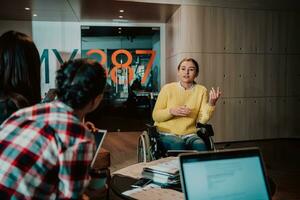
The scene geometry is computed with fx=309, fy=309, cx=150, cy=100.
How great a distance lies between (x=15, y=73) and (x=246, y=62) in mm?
5093

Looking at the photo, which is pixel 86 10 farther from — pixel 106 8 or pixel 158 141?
pixel 158 141

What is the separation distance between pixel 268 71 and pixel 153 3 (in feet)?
8.29

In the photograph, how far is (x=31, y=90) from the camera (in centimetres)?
127

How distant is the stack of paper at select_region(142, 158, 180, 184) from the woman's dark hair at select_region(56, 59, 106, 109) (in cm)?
71

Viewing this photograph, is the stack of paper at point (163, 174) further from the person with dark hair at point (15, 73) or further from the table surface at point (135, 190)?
the person with dark hair at point (15, 73)

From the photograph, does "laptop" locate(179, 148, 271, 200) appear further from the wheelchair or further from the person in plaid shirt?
the wheelchair

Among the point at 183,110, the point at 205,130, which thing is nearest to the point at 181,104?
the point at 183,110

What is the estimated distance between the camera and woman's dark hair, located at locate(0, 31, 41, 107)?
1.23 metres

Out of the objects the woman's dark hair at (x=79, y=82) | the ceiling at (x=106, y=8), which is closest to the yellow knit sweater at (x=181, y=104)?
the woman's dark hair at (x=79, y=82)

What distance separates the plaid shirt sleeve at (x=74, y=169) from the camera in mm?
833

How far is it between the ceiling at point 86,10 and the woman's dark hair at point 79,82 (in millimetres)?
4552

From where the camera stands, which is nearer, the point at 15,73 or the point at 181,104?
the point at 15,73

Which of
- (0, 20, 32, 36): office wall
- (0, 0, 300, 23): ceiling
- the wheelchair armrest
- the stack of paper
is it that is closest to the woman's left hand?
the wheelchair armrest

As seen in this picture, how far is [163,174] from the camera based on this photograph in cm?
151
